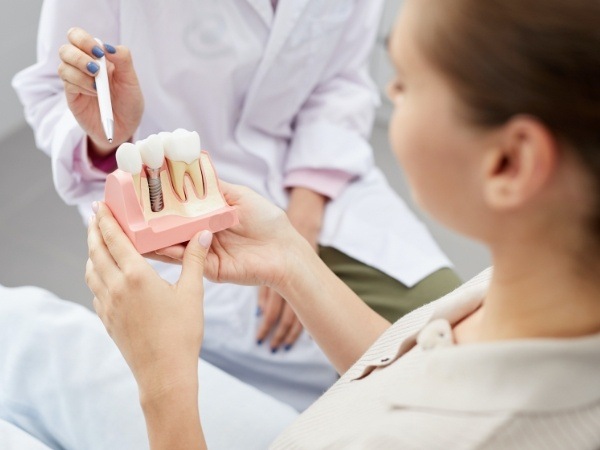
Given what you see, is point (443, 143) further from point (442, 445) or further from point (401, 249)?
point (401, 249)

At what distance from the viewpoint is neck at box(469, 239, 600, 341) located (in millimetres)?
488

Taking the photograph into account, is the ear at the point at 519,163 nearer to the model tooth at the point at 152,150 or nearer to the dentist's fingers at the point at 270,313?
the model tooth at the point at 152,150

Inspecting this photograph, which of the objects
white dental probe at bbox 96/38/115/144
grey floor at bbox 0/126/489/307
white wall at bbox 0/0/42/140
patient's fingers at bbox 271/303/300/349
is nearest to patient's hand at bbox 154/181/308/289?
white dental probe at bbox 96/38/115/144

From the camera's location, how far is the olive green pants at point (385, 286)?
109cm

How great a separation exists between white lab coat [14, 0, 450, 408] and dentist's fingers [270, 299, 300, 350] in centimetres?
2

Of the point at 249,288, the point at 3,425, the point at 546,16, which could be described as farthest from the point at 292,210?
the point at 546,16

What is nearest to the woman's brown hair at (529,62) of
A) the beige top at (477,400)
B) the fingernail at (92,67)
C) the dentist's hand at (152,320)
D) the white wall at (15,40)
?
the beige top at (477,400)

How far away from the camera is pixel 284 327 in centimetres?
107

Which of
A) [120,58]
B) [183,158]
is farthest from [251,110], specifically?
[183,158]

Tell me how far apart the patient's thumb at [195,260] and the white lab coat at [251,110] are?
0.34m

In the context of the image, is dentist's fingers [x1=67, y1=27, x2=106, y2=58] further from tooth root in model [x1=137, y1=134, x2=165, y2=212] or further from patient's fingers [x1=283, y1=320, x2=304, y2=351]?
patient's fingers [x1=283, y1=320, x2=304, y2=351]

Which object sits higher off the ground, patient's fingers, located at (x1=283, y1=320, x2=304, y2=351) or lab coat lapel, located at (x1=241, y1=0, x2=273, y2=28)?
lab coat lapel, located at (x1=241, y1=0, x2=273, y2=28)

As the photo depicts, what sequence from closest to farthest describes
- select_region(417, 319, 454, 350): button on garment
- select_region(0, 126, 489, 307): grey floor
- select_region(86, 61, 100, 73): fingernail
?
select_region(417, 319, 454, 350): button on garment
select_region(86, 61, 100, 73): fingernail
select_region(0, 126, 489, 307): grey floor

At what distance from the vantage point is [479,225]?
498mm
